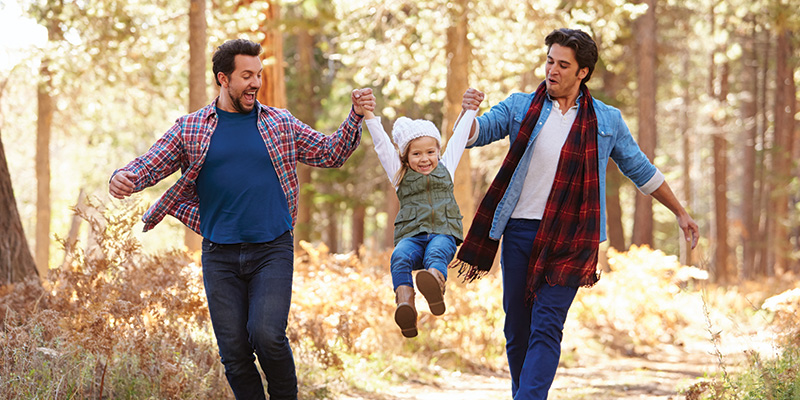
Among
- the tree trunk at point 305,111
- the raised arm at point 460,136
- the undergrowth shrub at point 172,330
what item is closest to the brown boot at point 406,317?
the raised arm at point 460,136

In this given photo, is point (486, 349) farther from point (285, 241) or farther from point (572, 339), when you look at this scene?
point (285, 241)

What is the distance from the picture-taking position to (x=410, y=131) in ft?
16.2

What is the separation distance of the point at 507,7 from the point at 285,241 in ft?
23.4

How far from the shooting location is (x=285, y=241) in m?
4.55

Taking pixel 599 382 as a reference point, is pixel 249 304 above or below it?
above

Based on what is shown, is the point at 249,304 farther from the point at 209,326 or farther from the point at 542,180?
the point at 209,326

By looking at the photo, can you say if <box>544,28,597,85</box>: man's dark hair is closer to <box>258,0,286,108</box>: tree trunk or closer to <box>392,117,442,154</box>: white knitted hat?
<box>392,117,442,154</box>: white knitted hat

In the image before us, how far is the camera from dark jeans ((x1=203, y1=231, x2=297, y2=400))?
433 centimetres

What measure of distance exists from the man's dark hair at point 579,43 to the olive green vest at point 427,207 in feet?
3.52

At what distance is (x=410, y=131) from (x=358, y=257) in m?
7.64

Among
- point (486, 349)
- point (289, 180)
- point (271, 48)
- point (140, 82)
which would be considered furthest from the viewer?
point (140, 82)

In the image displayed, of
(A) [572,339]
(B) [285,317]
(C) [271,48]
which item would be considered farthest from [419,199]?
(C) [271,48]

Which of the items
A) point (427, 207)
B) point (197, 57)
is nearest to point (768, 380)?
point (427, 207)

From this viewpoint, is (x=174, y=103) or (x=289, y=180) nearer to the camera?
(x=289, y=180)
